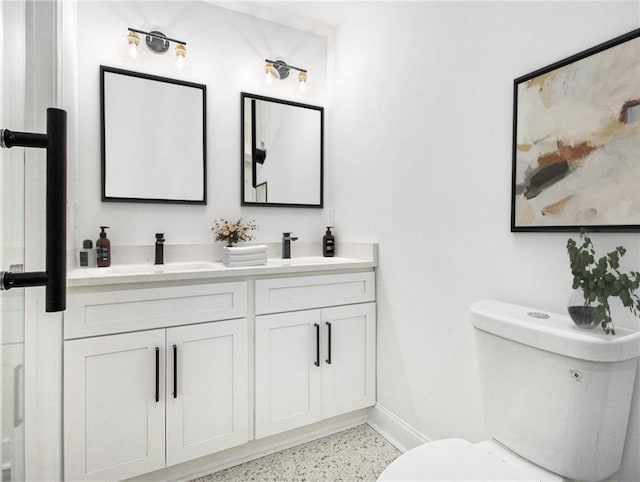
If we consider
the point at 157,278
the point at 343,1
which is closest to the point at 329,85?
the point at 343,1

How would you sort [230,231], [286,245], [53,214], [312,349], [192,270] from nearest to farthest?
[53,214] < [192,270] < [312,349] < [230,231] < [286,245]

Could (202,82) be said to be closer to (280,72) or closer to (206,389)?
(280,72)

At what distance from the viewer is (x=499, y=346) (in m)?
1.11

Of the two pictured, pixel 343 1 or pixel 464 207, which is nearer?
pixel 464 207

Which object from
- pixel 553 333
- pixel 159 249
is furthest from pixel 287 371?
pixel 553 333

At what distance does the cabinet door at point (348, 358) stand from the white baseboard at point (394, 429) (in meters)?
0.08

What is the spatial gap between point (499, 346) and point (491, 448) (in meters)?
0.32

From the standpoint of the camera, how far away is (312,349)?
6.11ft

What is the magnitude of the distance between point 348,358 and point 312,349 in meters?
0.24

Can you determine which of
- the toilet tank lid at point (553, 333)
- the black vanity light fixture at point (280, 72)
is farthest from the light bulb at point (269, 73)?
the toilet tank lid at point (553, 333)

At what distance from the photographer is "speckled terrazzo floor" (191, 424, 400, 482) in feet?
5.36

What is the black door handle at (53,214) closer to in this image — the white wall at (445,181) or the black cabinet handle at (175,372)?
the black cabinet handle at (175,372)

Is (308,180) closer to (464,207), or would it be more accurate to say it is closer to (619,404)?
(464,207)

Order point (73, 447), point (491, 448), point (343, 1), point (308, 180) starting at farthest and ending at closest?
point (308, 180) < point (343, 1) < point (73, 447) < point (491, 448)
